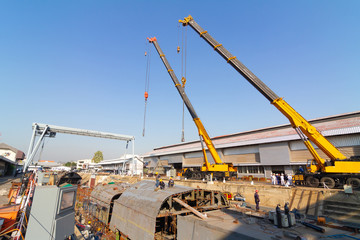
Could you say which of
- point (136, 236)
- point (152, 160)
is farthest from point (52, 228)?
point (152, 160)

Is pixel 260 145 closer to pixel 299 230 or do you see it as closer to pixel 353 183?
pixel 353 183

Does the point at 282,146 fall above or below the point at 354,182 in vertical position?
above

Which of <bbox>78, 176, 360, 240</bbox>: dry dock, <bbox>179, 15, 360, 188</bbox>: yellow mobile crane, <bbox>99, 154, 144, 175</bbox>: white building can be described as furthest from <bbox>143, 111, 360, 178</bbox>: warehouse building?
<bbox>99, 154, 144, 175</bbox>: white building

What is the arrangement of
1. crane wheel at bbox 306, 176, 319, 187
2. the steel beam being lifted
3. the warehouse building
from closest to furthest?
crane wheel at bbox 306, 176, 319, 187 < the warehouse building < the steel beam being lifted

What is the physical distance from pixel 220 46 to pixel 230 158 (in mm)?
23508

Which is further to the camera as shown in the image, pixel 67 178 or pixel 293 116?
pixel 67 178

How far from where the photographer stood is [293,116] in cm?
1703

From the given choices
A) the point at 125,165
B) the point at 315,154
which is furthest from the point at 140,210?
the point at 125,165

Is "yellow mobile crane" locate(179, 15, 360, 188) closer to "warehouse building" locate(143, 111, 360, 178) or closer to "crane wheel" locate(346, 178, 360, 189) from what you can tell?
"crane wheel" locate(346, 178, 360, 189)

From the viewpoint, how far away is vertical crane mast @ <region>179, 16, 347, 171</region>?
16141mm

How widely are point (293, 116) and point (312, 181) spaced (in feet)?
23.2

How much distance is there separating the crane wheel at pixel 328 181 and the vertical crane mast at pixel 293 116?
0.94m

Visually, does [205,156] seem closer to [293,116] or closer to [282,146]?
[282,146]

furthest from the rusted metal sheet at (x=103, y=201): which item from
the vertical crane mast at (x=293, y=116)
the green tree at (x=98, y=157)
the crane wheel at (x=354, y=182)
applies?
the green tree at (x=98, y=157)
